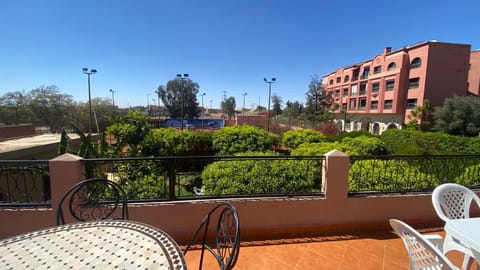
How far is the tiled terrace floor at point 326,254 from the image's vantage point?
2.47 meters

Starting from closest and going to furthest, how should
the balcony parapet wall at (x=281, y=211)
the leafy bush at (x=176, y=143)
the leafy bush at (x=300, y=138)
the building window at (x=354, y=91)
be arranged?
the balcony parapet wall at (x=281, y=211) → the leafy bush at (x=176, y=143) → the leafy bush at (x=300, y=138) → the building window at (x=354, y=91)

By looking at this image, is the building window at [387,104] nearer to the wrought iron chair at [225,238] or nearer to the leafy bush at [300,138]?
the leafy bush at [300,138]

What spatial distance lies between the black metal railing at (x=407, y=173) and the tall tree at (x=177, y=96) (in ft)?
154

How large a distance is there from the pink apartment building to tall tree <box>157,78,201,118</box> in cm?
3270

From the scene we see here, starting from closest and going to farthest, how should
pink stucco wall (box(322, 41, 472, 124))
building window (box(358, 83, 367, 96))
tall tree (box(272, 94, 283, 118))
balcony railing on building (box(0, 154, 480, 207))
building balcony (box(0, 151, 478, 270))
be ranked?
1. building balcony (box(0, 151, 478, 270))
2. balcony railing on building (box(0, 154, 480, 207))
3. pink stucco wall (box(322, 41, 472, 124))
4. building window (box(358, 83, 367, 96))
5. tall tree (box(272, 94, 283, 118))

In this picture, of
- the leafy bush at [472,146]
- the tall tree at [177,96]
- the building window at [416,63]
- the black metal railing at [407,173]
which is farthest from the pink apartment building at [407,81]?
the tall tree at [177,96]

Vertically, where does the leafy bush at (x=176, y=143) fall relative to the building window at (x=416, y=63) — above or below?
below

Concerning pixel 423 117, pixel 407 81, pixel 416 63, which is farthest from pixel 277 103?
pixel 423 117

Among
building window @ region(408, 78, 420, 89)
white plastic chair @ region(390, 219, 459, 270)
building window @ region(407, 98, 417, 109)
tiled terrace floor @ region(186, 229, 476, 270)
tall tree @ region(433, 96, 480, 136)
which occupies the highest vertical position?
building window @ region(408, 78, 420, 89)

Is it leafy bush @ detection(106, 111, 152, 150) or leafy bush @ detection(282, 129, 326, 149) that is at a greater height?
leafy bush @ detection(106, 111, 152, 150)

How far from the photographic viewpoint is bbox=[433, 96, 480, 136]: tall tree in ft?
58.2

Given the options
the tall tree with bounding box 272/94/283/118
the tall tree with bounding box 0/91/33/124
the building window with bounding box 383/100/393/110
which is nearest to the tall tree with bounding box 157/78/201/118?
the tall tree with bounding box 272/94/283/118

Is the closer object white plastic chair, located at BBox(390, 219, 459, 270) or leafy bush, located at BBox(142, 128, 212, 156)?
white plastic chair, located at BBox(390, 219, 459, 270)

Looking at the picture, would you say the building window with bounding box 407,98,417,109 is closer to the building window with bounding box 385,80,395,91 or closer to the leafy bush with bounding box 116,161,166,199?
the building window with bounding box 385,80,395,91
